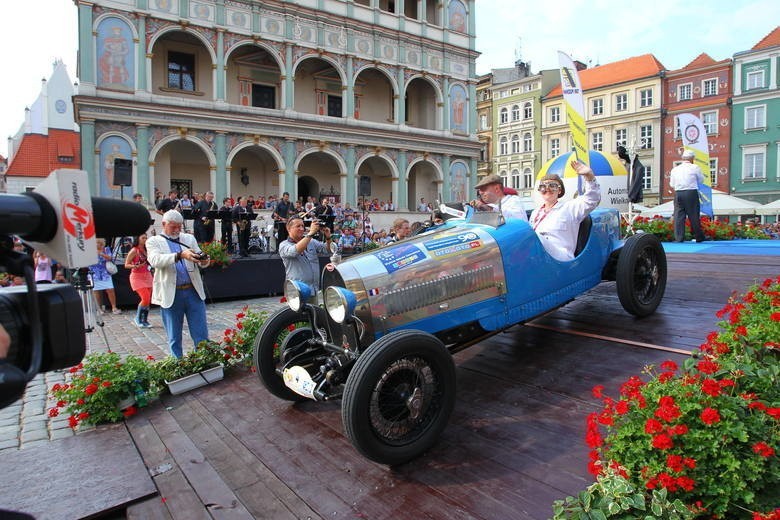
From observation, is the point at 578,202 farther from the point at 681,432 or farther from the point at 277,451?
the point at 277,451

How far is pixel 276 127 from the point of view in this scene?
88.8 ft

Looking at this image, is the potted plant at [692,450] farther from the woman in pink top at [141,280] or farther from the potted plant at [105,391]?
the woman in pink top at [141,280]

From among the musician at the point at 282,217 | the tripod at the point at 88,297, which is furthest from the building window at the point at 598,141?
the tripod at the point at 88,297

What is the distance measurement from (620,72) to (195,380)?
5374 centimetres

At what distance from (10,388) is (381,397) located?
2.01 metres

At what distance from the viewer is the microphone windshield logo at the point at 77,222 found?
1.26 m

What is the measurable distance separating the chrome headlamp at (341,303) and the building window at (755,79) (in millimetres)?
49778

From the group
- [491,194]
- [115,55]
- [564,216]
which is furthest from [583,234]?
[115,55]

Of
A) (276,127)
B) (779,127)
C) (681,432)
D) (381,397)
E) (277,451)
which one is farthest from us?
(779,127)

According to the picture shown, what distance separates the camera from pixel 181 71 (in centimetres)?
2678

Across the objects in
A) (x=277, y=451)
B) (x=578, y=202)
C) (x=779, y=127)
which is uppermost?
(x=779, y=127)

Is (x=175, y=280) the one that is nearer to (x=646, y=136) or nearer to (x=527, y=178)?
(x=646, y=136)

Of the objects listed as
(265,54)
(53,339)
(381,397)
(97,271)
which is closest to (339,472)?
(381,397)

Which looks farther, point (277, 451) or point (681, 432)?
point (277, 451)
